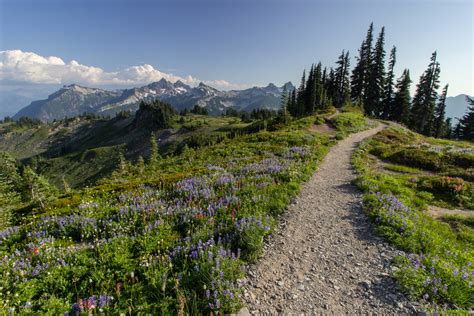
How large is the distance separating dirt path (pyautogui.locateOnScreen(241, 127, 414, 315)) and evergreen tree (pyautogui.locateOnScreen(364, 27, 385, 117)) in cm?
6809

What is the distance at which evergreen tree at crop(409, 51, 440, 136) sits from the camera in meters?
57.0

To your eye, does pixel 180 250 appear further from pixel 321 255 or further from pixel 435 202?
pixel 435 202

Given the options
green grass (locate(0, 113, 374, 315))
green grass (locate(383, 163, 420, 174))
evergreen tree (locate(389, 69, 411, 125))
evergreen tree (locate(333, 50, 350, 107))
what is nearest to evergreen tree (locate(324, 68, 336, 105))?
evergreen tree (locate(333, 50, 350, 107))

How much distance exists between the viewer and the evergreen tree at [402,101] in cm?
6007

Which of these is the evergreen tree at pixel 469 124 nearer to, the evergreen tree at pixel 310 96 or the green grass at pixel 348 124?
the green grass at pixel 348 124

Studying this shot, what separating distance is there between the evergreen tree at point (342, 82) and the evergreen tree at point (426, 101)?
17.7 m

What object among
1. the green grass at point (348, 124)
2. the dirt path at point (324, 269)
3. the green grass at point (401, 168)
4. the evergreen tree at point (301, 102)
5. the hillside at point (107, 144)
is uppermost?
the evergreen tree at point (301, 102)

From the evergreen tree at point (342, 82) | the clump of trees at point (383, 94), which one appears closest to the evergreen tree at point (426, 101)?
the clump of trees at point (383, 94)

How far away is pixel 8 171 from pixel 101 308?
2548 cm

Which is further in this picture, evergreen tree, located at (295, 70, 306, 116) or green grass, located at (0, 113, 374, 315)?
evergreen tree, located at (295, 70, 306, 116)

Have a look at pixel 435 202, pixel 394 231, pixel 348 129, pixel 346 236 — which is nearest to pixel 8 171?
pixel 346 236

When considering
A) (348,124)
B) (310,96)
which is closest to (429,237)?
(348,124)

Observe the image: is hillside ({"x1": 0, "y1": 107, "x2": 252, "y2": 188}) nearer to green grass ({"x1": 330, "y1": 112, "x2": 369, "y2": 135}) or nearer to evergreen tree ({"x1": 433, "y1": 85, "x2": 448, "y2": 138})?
green grass ({"x1": 330, "y1": 112, "x2": 369, "y2": 135})

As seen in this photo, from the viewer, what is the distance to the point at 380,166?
18297mm
